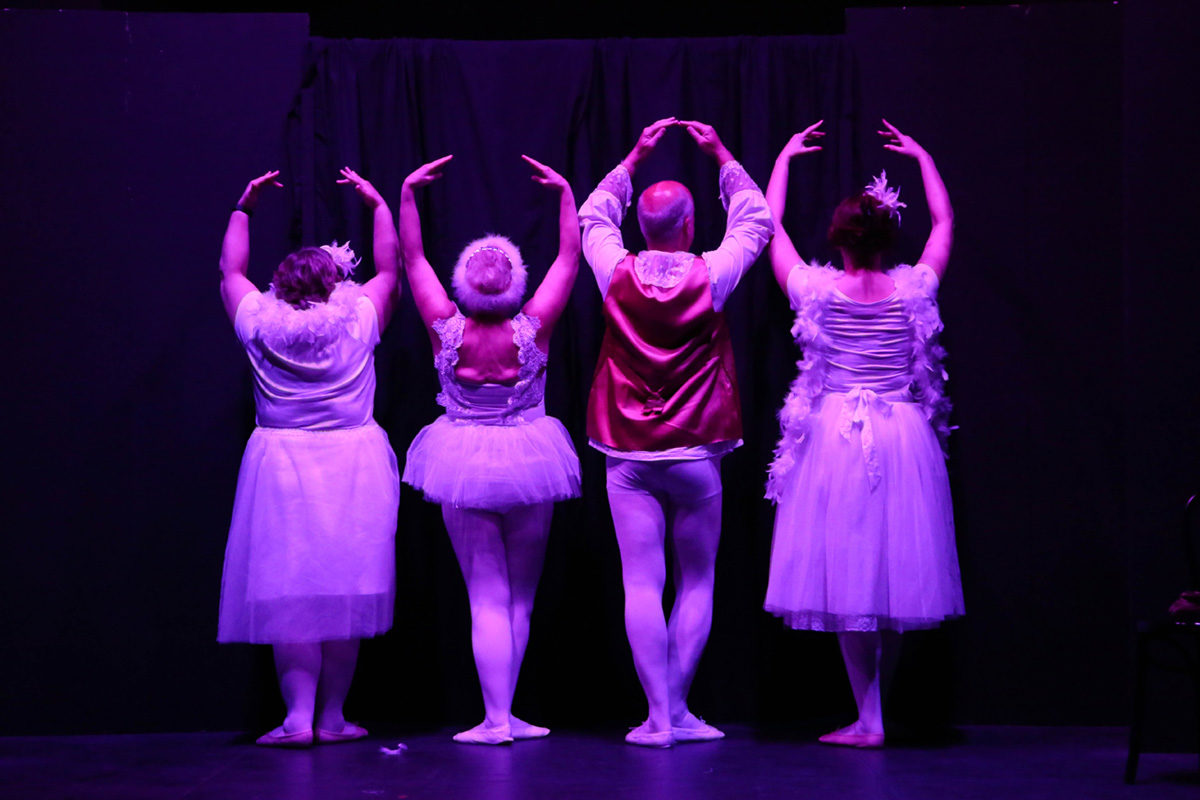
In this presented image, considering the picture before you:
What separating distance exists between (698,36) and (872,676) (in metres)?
2.55

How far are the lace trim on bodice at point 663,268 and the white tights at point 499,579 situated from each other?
0.84 meters

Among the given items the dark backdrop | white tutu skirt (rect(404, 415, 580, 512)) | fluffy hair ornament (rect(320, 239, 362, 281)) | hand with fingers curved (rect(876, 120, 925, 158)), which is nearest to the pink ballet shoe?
the dark backdrop

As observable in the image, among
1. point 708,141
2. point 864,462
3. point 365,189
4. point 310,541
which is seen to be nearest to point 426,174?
point 365,189

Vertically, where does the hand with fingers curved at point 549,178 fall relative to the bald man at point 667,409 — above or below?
above

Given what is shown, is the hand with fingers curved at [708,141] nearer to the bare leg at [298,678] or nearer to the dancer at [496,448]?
the dancer at [496,448]

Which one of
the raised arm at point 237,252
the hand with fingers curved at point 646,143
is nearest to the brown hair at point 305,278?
the raised arm at point 237,252

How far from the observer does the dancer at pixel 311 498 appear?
168 inches

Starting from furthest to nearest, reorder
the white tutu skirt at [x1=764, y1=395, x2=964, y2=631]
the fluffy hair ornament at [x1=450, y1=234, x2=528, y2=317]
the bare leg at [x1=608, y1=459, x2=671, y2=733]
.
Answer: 1. the fluffy hair ornament at [x1=450, y1=234, x2=528, y2=317]
2. the bare leg at [x1=608, y1=459, x2=671, y2=733]
3. the white tutu skirt at [x1=764, y1=395, x2=964, y2=631]

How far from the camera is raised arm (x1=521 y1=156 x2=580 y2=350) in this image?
176 inches

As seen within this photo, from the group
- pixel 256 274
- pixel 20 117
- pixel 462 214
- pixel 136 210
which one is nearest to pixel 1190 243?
pixel 462 214

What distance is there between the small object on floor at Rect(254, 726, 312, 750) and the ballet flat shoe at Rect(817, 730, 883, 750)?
5.67 ft

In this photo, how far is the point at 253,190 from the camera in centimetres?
461

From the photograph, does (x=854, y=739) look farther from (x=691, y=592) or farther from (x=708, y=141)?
(x=708, y=141)

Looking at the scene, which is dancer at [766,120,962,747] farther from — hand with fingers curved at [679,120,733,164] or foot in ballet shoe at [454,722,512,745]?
foot in ballet shoe at [454,722,512,745]
